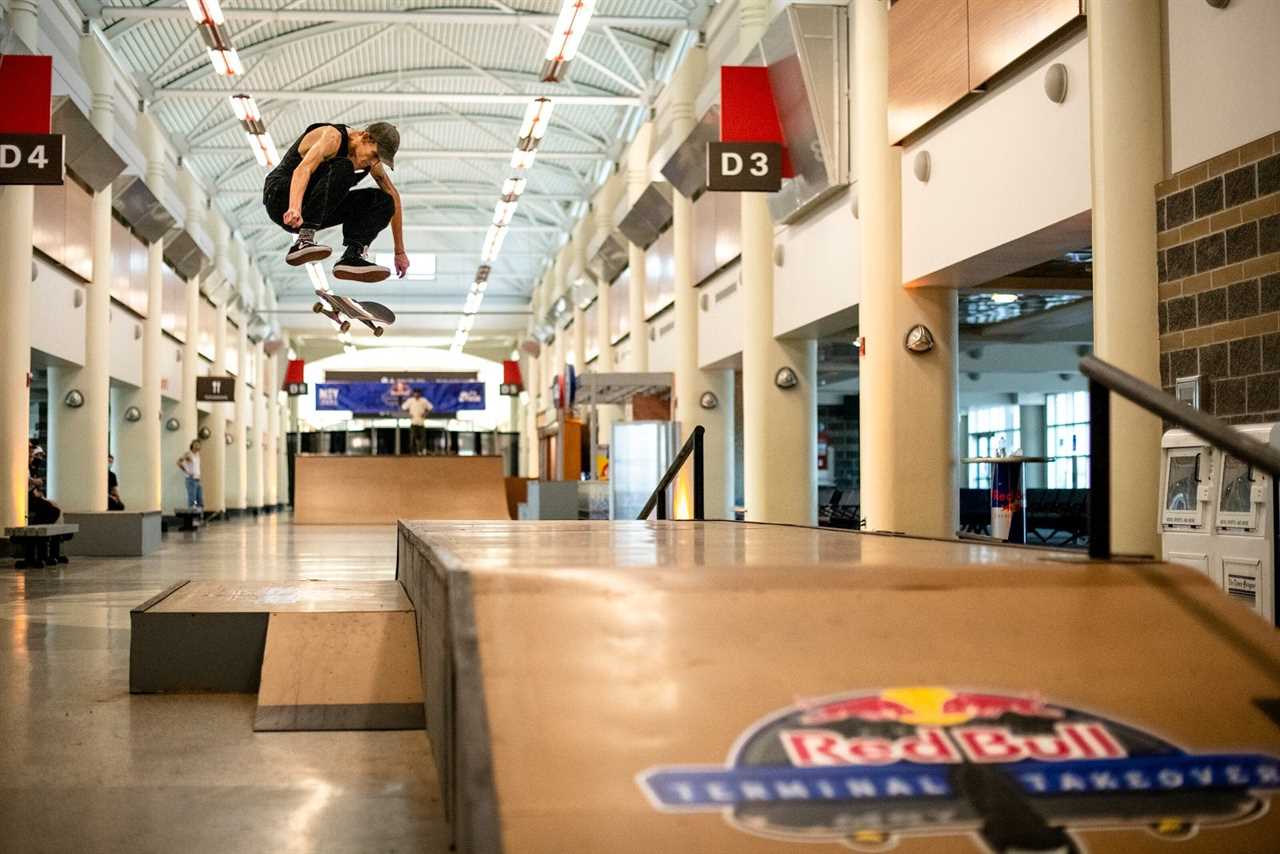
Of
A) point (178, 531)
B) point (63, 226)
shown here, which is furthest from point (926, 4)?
point (178, 531)

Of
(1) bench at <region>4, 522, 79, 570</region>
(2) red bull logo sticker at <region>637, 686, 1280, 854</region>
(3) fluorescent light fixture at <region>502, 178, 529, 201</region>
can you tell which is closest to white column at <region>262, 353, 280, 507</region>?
(3) fluorescent light fixture at <region>502, 178, 529, 201</region>

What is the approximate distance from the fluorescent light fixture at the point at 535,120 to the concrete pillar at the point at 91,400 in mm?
5950

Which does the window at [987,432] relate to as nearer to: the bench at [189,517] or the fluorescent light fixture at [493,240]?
the fluorescent light fixture at [493,240]

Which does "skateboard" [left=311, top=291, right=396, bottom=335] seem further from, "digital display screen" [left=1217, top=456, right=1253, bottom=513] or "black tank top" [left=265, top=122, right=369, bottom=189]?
"digital display screen" [left=1217, top=456, right=1253, bottom=513]

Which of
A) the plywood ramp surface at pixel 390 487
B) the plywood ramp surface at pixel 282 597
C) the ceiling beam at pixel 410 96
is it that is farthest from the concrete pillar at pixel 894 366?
the plywood ramp surface at pixel 390 487

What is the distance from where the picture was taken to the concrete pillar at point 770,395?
48.4 feet

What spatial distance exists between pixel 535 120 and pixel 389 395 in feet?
89.5

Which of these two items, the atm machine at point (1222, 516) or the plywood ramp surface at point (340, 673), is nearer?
the plywood ramp surface at point (340, 673)

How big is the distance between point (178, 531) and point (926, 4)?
1804cm

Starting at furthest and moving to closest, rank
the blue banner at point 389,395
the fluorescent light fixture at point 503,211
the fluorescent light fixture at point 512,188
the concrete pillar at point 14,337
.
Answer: the blue banner at point 389,395
the fluorescent light fixture at point 503,211
the fluorescent light fixture at point 512,188
the concrete pillar at point 14,337

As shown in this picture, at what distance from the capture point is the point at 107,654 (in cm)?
634

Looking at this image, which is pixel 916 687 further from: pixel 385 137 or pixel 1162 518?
pixel 385 137

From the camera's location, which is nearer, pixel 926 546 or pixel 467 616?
pixel 467 616

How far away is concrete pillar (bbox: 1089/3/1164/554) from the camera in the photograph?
682 centimetres
